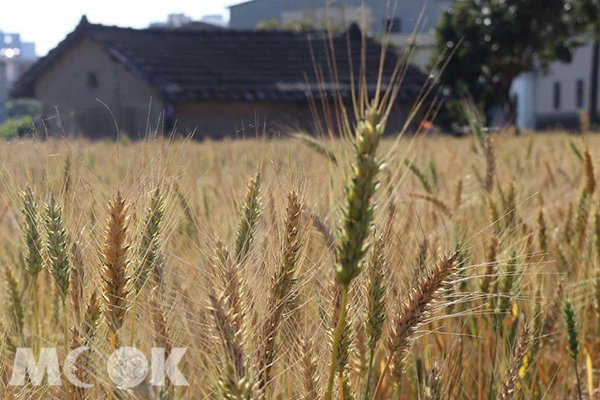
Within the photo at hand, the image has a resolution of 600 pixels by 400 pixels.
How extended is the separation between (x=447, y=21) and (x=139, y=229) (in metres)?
31.0

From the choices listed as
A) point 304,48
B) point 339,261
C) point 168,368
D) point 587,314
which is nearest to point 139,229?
point 168,368

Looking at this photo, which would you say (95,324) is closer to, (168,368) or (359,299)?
(168,368)

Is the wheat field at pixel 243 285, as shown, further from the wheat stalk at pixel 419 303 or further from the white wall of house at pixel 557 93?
the white wall of house at pixel 557 93

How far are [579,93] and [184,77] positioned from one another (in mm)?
29654

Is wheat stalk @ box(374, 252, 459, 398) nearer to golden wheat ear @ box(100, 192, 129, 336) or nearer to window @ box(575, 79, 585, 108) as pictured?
golden wheat ear @ box(100, 192, 129, 336)

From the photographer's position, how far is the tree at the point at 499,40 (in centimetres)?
3011

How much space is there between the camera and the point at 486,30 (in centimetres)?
3048

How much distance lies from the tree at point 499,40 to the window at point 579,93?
14979 mm

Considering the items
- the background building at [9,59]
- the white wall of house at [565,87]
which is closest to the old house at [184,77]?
the background building at [9,59]

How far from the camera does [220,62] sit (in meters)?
23.4

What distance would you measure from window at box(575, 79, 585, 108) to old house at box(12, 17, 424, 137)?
23265 millimetres

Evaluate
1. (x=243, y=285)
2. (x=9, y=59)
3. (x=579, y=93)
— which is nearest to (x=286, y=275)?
(x=243, y=285)

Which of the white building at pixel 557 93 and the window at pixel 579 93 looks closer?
the white building at pixel 557 93

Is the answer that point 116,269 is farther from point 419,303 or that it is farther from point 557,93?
point 557,93
